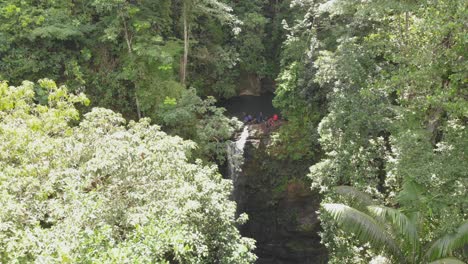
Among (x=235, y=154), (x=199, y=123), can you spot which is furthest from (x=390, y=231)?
(x=199, y=123)

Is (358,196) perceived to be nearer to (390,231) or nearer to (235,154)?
(390,231)

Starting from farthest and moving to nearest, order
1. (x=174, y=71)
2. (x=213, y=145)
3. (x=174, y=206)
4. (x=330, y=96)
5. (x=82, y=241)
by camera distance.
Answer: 1. (x=174, y=71)
2. (x=213, y=145)
3. (x=330, y=96)
4. (x=174, y=206)
5. (x=82, y=241)

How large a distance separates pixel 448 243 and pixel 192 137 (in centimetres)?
1159

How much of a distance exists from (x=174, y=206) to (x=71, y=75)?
13068 mm

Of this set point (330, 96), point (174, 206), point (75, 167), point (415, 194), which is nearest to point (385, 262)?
point (415, 194)

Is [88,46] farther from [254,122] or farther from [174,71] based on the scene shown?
[254,122]

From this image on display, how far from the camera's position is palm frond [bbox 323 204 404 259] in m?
9.34

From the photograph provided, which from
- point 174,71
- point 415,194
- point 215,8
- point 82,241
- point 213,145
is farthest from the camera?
point 174,71


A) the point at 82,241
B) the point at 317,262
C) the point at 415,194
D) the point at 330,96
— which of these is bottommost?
the point at 317,262

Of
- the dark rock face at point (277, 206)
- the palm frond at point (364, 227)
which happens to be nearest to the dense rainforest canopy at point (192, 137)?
the palm frond at point (364, 227)

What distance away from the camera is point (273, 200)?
738 inches

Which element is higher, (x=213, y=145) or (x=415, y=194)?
(x=415, y=194)

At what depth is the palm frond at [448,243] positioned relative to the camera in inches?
333

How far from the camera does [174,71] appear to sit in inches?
789
